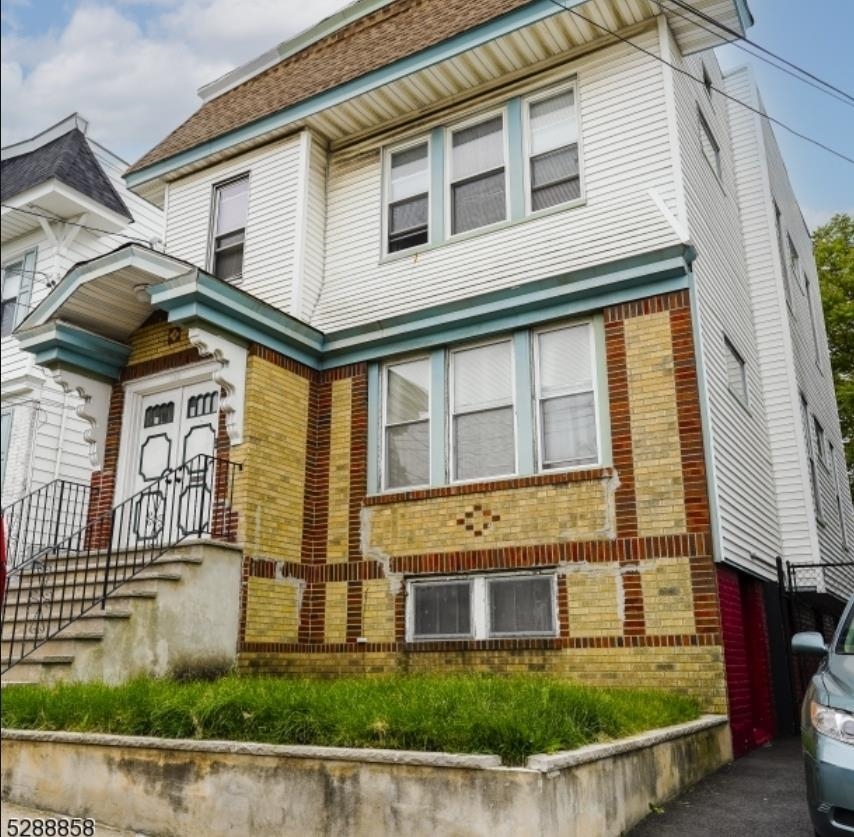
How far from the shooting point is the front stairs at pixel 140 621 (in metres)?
7.78

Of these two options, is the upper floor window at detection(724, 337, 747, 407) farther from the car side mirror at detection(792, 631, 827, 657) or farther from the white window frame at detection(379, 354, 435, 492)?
the car side mirror at detection(792, 631, 827, 657)

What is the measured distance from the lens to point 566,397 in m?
9.17

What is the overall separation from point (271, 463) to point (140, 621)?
8.08 ft

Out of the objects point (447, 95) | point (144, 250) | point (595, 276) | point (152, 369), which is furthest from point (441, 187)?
point (152, 369)

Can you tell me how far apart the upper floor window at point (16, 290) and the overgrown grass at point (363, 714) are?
36.1 ft

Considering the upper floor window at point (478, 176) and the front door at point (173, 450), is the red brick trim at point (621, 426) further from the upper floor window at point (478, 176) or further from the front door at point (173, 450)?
the front door at point (173, 450)

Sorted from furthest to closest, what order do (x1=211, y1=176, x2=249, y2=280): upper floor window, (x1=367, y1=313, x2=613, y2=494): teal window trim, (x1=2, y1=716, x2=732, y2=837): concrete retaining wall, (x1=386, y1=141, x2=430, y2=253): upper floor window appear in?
(x1=211, y1=176, x2=249, y2=280): upper floor window → (x1=386, y1=141, x2=430, y2=253): upper floor window → (x1=367, y1=313, x2=613, y2=494): teal window trim → (x1=2, y1=716, x2=732, y2=837): concrete retaining wall

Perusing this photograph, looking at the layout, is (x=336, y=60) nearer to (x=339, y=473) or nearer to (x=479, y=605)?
(x=339, y=473)

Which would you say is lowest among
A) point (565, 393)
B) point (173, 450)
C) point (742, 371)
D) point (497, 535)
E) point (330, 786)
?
point (330, 786)

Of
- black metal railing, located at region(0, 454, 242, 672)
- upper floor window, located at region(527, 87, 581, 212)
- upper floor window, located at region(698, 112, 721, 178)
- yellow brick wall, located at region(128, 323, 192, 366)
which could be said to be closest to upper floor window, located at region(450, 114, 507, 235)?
upper floor window, located at region(527, 87, 581, 212)

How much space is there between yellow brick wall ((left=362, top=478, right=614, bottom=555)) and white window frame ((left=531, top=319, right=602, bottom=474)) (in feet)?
0.89

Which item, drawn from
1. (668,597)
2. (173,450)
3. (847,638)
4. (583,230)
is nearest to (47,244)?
(173,450)

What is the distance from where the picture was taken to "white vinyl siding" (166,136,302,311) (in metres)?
11.2

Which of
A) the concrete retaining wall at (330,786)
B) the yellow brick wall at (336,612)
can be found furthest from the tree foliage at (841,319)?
the concrete retaining wall at (330,786)
